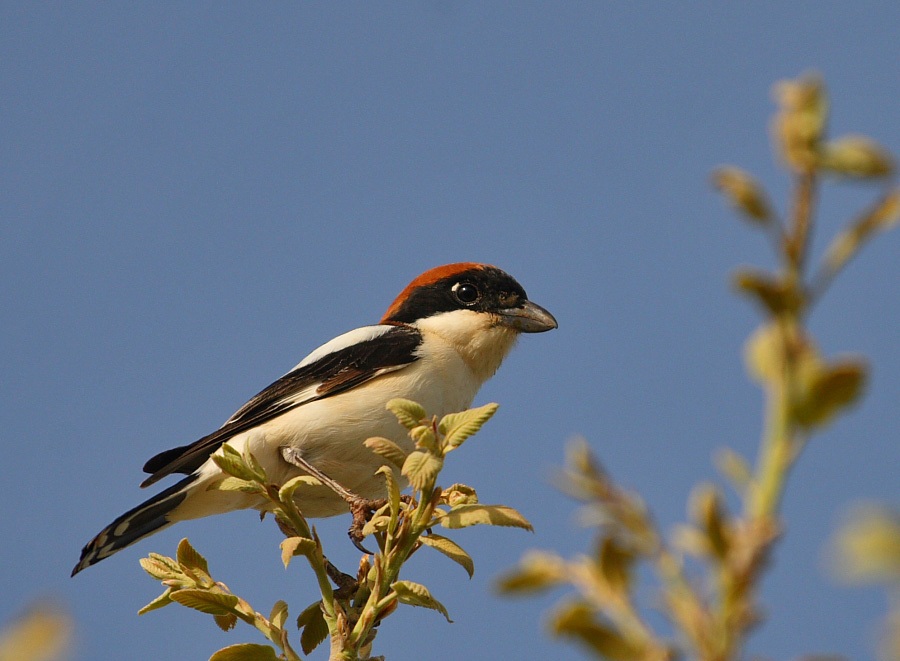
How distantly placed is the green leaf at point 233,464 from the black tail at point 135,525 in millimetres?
2252

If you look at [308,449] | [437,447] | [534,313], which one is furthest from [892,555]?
[534,313]

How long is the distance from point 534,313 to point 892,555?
5920 mm

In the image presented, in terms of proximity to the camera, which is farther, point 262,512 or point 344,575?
point 262,512

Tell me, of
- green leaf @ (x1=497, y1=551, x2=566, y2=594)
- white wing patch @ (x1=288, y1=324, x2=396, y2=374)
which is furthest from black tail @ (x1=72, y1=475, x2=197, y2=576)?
green leaf @ (x1=497, y1=551, x2=566, y2=594)

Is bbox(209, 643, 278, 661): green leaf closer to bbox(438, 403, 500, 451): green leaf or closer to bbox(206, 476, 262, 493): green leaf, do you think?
bbox(206, 476, 262, 493): green leaf

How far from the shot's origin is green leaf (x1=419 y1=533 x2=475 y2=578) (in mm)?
2682

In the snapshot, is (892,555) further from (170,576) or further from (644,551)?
(170,576)

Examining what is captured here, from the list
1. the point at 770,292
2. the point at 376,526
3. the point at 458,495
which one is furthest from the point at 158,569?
the point at 770,292

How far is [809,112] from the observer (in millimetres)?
821

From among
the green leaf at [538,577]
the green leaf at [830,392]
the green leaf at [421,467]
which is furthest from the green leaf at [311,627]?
the green leaf at [830,392]

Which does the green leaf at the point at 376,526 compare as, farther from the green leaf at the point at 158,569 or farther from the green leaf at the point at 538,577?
the green leaf at the point at 538,577

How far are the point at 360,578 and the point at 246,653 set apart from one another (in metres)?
0.56

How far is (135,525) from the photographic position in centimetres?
487

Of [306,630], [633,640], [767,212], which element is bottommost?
[306,630]
